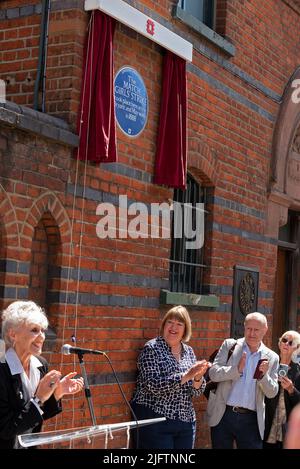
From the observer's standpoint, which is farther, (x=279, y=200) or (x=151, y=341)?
(x=279, y=200)

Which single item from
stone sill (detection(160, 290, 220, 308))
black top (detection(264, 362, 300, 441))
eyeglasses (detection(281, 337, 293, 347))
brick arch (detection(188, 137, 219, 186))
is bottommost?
black top (detection(264, 362, 300, 441))

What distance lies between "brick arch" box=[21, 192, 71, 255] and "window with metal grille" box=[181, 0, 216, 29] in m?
3.76

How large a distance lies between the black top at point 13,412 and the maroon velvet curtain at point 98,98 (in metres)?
2.64

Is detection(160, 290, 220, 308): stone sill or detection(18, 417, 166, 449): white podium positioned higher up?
detection(160, 290, 220, 308): stone sill

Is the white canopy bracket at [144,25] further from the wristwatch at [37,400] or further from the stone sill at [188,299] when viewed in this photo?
the wristwatch at [37,400]

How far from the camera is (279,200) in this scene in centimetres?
1102

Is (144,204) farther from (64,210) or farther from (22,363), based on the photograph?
(22,363)

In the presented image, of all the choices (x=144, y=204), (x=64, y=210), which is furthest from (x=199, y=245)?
(x=64, y=210)

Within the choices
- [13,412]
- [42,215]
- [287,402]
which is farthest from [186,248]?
[13,412]

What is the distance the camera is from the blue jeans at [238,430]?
24.0ft

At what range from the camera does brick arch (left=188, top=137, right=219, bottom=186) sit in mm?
8805

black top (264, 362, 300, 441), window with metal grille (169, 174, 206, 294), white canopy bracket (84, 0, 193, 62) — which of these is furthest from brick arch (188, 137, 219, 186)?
black top (264, 362, 300, 441)

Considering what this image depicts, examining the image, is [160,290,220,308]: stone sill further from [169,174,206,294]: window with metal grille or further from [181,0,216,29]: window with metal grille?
[181,0,216,29]: window with metal grille
